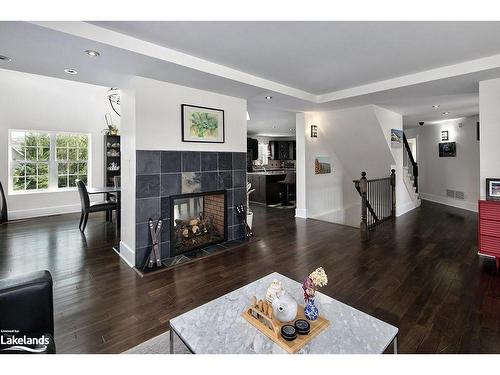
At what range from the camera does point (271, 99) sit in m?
4.34

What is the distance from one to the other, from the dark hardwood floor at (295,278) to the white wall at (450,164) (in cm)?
239

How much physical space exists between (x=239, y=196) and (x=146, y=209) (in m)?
1.53

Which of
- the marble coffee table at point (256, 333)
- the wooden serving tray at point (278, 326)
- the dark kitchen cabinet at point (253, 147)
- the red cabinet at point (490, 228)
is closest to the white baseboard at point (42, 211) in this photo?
the dark kitchen cabinet at point (253, 147)

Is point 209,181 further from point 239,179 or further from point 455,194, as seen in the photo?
point 455,194

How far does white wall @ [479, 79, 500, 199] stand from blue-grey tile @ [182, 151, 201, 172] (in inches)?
156

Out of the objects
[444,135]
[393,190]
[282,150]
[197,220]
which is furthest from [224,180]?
[282,150]

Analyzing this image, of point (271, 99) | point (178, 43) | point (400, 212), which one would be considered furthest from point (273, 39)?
point (400, 212)

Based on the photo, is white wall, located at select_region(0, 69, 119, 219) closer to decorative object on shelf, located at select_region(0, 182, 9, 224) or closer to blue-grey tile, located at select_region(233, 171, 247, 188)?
decorative object on shelf, located at select_region(0, 182, 9, 224)

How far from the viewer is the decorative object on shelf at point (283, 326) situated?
51.7 inches

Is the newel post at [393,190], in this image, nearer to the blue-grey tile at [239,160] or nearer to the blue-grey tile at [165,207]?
the blue-grey tile at [239,160]

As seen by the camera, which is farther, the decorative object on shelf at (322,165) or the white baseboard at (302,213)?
the decorative object on shelf at (322,165)

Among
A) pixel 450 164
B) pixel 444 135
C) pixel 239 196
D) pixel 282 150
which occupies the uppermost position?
pixel 282 150

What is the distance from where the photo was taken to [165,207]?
334 centimetres

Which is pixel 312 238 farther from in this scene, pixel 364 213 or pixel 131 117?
pixel 131 117
